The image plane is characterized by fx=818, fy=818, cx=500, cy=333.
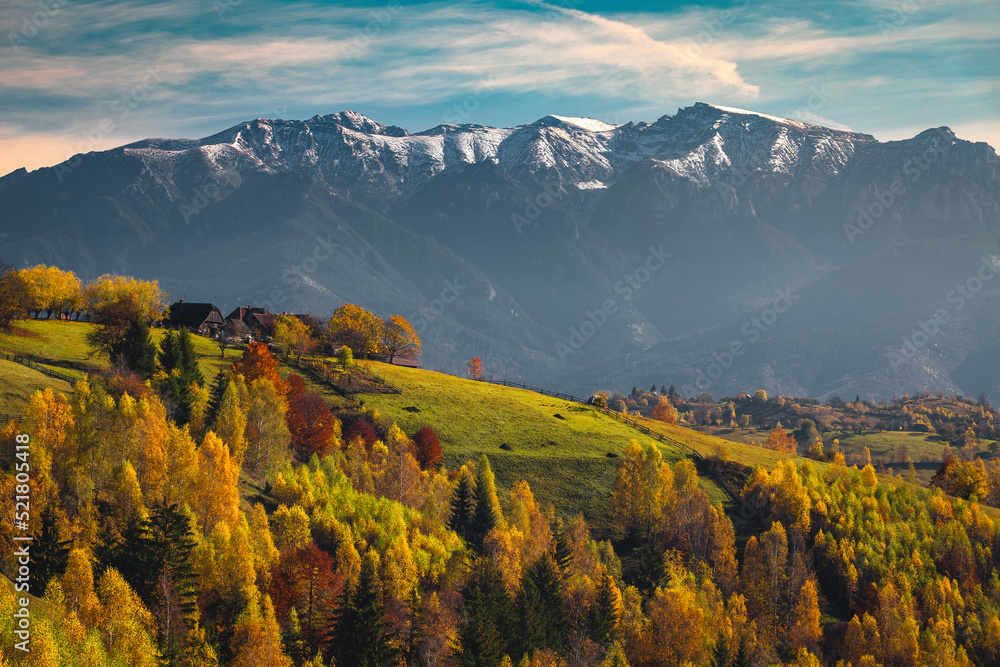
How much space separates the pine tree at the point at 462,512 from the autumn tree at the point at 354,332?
5765 centimetres

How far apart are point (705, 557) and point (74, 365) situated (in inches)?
3681

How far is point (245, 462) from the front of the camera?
10638cm

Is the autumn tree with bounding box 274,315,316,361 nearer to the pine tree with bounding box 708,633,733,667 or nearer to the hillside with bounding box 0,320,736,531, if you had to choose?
the hillside with bounding box 0,320,736,531

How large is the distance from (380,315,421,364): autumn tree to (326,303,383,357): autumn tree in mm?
3005

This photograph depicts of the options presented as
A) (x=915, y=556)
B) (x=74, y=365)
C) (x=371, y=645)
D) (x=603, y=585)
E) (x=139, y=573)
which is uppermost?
(x=74, y=365)

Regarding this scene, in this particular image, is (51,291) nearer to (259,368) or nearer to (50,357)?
(50,357)

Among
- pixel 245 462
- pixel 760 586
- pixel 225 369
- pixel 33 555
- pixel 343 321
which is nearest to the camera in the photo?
pixel 33 555

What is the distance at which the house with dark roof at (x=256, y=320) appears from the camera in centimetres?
17331

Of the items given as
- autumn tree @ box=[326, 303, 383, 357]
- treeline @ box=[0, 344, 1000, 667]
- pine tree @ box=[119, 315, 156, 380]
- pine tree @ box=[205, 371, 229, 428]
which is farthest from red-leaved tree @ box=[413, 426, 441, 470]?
pine tree @ box=[119, 315, 156, 380]

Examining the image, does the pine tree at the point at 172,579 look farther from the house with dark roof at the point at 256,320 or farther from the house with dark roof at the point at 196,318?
the house with dark roof at the point at 256,320

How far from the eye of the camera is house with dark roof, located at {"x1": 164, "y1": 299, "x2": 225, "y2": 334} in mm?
162625

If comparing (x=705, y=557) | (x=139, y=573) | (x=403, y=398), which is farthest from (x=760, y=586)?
(x=139, y=573)

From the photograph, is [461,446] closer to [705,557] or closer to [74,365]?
[705,557]

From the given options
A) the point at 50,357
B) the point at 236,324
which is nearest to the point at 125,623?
the point at 50,357
